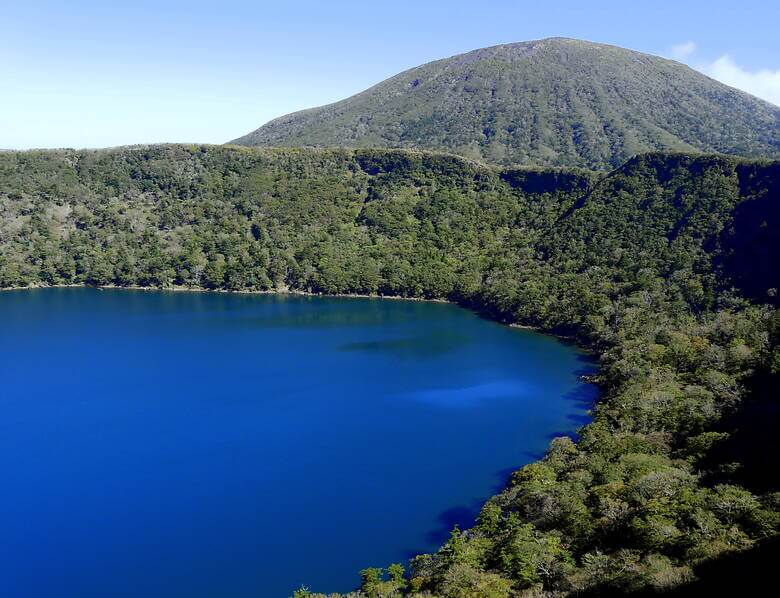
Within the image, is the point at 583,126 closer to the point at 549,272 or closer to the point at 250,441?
the point at 549,272

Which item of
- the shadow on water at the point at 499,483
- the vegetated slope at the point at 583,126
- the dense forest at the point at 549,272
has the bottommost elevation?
the shadow on water at the point at 499,483

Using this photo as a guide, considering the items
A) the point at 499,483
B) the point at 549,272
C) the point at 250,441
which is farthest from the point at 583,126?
the point at 250,441

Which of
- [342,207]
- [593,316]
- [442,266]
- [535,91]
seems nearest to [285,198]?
[342,207]

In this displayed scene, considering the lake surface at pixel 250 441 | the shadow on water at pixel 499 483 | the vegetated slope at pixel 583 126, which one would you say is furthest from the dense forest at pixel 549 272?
the vegetated slope at pixel 583 126

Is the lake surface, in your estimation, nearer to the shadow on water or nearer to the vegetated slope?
the shadow on water

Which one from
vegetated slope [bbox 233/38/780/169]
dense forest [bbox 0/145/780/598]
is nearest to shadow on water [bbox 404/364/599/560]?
dense forest [bbox 0/145/780/598]

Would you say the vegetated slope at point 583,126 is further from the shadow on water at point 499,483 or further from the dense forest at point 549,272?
the shadow on water at point 499,483
